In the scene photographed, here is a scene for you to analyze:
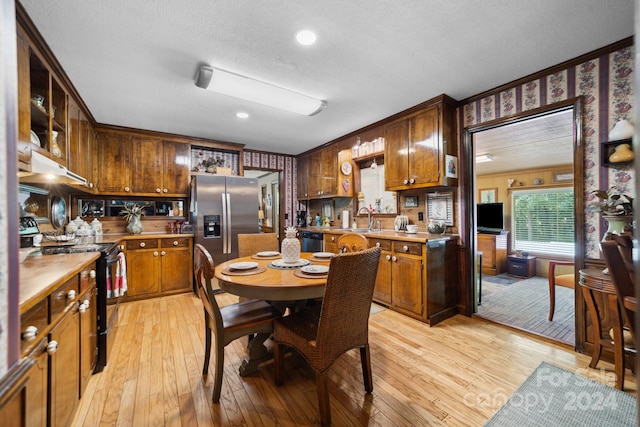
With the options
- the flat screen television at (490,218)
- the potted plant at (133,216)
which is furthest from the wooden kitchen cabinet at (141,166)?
the flat screen television at (490,218)

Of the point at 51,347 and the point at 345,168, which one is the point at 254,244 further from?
the point at 345,168

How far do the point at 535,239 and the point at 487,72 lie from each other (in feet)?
16.0

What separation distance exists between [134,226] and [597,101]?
5.39 m

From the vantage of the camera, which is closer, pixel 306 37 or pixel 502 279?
pixel 306 37

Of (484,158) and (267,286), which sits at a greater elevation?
(484,158)

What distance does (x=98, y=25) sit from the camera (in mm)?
1749

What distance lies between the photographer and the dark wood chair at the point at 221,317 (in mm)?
1575

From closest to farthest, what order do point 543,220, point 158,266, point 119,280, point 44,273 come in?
point 44,273, point 119,280, point 158,266, point 543,220

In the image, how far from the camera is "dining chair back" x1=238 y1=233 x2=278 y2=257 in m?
2.79

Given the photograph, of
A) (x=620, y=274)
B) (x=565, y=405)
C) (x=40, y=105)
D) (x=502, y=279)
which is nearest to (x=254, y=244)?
(x=40, y=105)

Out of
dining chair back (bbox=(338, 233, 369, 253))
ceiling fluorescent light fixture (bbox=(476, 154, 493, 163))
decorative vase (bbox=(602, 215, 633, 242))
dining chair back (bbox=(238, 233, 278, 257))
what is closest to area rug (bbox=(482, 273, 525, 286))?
ceiling fluorescent light fixture (bbox=(476, 154, 493, 163))

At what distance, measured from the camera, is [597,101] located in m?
2.11

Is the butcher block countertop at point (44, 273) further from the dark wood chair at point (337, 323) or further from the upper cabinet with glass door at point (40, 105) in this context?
the dark wood chair at point (337, 323)

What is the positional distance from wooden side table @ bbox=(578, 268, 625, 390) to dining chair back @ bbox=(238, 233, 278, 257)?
103 inches
